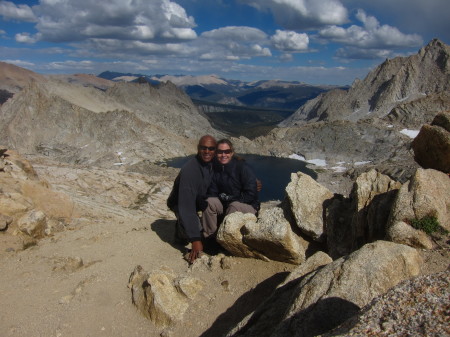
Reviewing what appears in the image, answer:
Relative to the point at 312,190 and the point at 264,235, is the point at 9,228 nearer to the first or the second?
the point at 264,235

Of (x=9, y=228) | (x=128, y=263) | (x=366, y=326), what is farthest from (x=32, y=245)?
(x=366, y=326)

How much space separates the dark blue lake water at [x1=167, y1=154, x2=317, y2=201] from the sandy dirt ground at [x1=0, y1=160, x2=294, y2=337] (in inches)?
3841

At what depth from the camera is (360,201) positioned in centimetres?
1054

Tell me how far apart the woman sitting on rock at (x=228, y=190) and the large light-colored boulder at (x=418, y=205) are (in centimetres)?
402

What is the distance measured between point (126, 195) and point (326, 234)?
46761mm

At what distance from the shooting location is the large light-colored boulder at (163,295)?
8.08 meters

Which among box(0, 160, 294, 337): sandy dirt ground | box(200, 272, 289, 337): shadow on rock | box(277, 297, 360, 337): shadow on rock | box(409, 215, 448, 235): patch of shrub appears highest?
box(409, 215, 448, 235): patch of shrub

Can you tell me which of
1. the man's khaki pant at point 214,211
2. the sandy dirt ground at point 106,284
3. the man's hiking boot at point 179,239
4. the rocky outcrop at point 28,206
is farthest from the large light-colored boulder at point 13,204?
the man's khaki pant at point 214,211

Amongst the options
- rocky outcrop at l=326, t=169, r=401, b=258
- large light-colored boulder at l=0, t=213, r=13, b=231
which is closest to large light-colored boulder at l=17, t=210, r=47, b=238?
large light-colored boulder at l=0, t=213, r=13, b=231

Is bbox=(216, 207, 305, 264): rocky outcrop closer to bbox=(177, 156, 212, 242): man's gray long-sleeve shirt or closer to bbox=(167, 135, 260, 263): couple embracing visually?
bbox=(167, 135, 260, 263): couple embracing

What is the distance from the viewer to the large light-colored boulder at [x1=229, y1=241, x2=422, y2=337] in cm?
511

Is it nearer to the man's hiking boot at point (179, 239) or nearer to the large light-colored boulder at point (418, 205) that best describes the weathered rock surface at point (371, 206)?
the large light-colored boulder at point (418, 205)

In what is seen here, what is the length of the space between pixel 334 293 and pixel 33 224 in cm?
1198

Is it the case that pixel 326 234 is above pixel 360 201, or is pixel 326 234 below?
below
